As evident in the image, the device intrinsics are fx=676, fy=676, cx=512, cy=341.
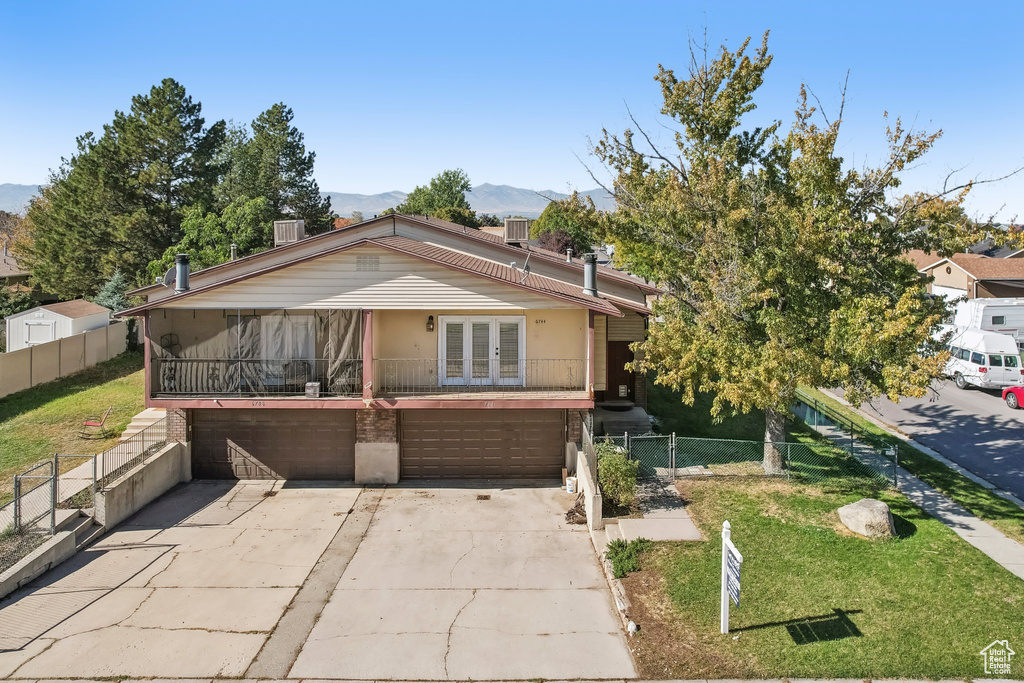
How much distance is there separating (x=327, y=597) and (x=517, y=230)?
13718 millimetres

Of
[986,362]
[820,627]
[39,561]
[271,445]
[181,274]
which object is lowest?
[820,627]

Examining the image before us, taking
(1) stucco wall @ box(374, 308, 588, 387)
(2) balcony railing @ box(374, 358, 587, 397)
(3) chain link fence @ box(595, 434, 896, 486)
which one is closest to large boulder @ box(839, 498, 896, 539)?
(3) chain link fence @ box(595, 434, 896, 486)

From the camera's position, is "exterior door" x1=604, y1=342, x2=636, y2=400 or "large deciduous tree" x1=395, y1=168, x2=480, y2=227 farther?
"large deciduous tree" x1=395, y1=168, x2=480, y2=227

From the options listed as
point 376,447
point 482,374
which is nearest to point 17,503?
point 376,447

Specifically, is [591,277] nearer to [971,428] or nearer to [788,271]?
[788,271]

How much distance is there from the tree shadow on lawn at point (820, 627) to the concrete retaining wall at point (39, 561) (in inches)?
450

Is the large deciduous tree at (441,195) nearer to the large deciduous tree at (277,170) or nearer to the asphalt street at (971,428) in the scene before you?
the large deciduous tree at (277,170)

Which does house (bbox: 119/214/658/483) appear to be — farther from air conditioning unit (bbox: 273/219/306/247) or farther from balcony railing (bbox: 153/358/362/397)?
air conditioning unit (bbox: 273/219/306/247)

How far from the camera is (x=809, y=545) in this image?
12070 millimetres

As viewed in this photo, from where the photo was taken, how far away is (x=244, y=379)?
16.0 m

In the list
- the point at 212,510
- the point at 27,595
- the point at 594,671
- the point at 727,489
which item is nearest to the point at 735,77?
the point at 727,489

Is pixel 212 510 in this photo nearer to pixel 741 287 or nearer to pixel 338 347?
pixel 338 347

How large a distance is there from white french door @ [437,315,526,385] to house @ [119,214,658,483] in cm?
3

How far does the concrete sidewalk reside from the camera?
469 inches
